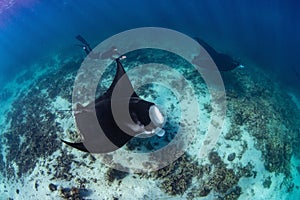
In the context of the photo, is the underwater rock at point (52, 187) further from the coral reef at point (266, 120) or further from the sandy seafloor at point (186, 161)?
the coral reef at point (266, 120)

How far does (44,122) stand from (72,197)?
3.87 metres

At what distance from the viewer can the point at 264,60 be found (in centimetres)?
1823

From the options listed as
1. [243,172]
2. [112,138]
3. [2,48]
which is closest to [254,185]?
[243,172]

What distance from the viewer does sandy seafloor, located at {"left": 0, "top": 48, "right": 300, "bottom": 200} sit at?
8.40m

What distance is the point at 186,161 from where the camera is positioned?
8695mm

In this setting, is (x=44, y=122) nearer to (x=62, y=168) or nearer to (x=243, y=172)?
(x=62, y=168)

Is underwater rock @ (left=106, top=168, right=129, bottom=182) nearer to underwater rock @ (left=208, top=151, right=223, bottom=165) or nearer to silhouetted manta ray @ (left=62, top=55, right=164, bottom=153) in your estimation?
silhouetted manta ray @ (left=62, top=55, right=164, bottom=153)

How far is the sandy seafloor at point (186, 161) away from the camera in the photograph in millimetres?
8398

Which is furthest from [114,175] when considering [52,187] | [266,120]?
[266,120]

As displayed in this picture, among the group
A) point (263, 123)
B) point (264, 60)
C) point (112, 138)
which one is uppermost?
point (112, 138)

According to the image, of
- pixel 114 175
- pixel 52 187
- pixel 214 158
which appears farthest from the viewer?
pixel 214 158

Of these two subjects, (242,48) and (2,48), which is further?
(2,48)

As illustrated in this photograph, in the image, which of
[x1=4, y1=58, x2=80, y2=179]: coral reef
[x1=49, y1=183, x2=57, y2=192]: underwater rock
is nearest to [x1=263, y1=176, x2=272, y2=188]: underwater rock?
[x1=49, y1=183, x2=57, y2=192]: underwater rock

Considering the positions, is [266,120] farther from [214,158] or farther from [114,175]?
[114,175]
